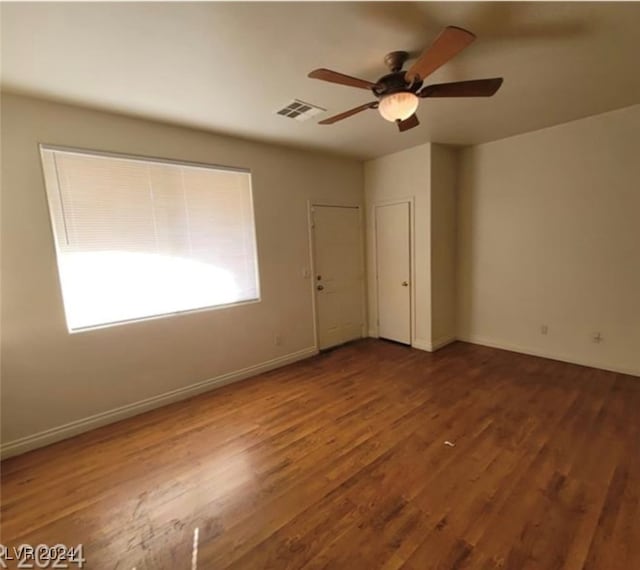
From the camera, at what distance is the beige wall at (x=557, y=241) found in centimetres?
317

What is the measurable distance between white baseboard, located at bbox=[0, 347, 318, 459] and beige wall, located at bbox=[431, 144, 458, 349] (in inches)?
79.9

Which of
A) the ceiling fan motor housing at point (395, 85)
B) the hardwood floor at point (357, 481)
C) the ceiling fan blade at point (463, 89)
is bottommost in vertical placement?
→ the hardwood floor at point (357, 481)

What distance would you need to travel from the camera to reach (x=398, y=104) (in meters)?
1.97

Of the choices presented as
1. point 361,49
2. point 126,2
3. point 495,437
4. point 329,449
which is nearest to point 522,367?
point 495,437

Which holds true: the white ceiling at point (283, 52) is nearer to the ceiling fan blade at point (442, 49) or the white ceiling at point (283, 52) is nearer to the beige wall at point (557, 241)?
the ceiling fan blade at point (442, 49)

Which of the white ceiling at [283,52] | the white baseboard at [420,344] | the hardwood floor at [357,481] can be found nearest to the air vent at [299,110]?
the white ceiling at [283,52]

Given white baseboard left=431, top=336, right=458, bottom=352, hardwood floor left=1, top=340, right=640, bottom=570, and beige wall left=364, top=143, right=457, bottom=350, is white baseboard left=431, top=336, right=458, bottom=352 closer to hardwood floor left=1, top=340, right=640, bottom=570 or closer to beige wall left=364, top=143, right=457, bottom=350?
beige wall left=364, top=143, right=457, bottom=350

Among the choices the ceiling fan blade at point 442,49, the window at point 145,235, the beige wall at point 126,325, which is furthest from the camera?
the window at point 145,235

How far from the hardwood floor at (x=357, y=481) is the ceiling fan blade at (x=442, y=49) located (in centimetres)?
236

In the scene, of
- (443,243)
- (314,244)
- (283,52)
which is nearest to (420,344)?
(443,243)

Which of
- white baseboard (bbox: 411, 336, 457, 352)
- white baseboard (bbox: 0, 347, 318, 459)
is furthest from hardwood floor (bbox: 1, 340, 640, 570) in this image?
white baseboard (bbox: 411, 336, 457, 352)

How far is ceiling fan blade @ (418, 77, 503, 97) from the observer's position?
6.20 ft

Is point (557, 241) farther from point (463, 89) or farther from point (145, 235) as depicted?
point (145, 235)

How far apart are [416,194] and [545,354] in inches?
96.9
